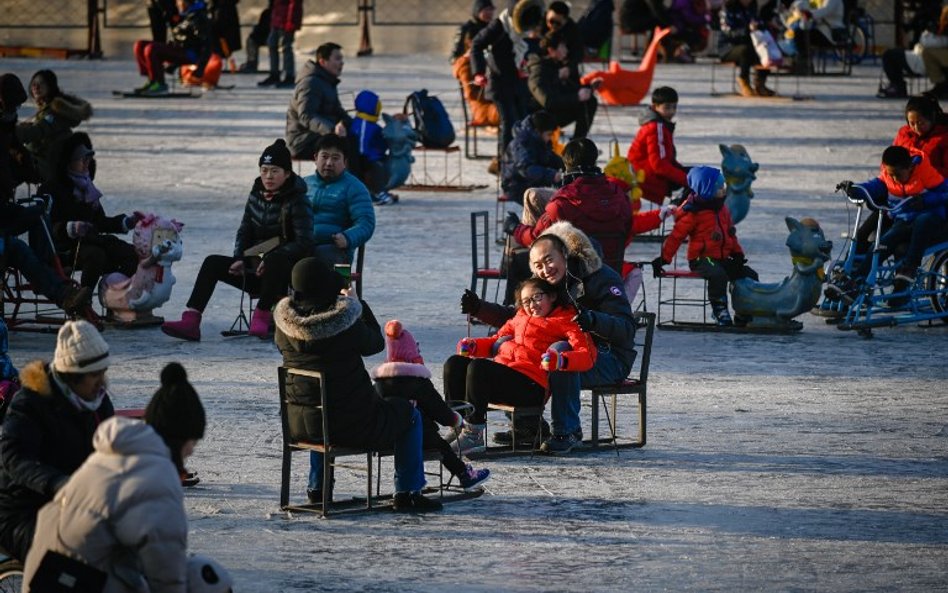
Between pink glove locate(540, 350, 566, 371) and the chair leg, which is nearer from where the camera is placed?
the chair leg

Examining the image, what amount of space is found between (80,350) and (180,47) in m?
21.7

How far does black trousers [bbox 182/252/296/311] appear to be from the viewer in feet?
40.2

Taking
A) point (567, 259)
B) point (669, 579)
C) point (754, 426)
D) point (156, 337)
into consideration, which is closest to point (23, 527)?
point (669, 579)

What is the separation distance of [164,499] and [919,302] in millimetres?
8662

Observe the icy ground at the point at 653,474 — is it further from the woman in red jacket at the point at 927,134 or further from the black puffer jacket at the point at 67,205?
the woman in red jacket at the point at 927,134

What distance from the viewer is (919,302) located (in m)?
13.2

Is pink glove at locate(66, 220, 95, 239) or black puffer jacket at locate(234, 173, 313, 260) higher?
black puffer jacket at locate(234, 173, 313, 260)

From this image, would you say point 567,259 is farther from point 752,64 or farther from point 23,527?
point 752,64

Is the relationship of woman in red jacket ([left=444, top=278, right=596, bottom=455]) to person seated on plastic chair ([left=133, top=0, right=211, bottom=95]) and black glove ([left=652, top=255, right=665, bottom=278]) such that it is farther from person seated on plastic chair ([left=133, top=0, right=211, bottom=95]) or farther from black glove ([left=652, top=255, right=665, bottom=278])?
person seated on plastic chair ([left=133, top=0, right=211, bottom=95])

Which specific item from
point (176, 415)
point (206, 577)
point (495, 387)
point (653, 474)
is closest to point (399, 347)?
point (495, 387)

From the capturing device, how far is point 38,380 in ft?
21.2

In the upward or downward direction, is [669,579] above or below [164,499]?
below

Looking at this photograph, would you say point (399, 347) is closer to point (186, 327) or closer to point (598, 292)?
point (598, 292)

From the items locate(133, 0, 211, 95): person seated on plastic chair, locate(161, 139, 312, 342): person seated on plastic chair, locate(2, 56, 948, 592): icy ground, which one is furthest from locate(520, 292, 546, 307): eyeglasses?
locate(133, 0, 211, 95): person seated on plastic chair
